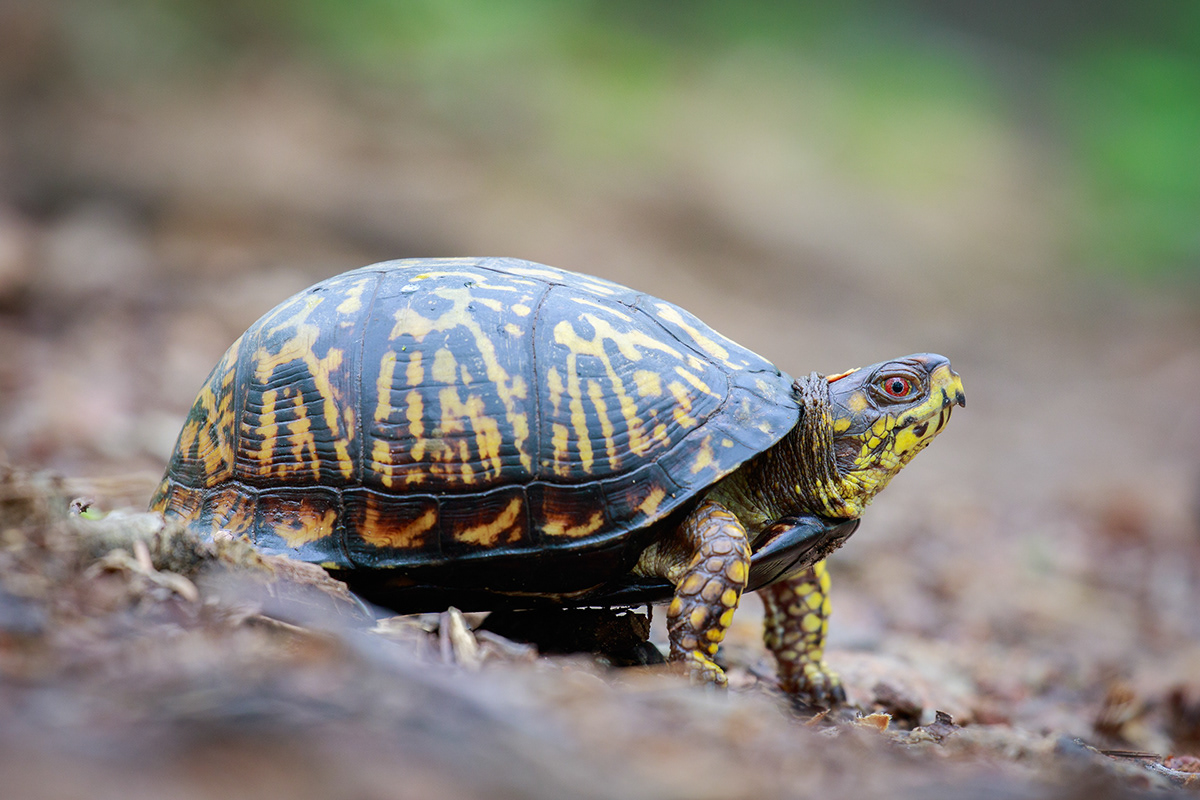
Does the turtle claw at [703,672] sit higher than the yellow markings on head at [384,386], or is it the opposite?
the yellow markings on head at [384,386]

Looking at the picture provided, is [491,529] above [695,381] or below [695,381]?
below

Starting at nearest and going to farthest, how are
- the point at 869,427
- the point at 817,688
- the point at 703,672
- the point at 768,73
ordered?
the point at 703,672 → the point at 869,427 → the point at 817,688 → the point at 768,73

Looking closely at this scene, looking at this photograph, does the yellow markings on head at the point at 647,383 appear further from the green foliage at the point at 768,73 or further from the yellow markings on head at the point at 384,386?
the green foliage at the point at 768,73

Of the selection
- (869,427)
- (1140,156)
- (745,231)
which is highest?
(1140,156)

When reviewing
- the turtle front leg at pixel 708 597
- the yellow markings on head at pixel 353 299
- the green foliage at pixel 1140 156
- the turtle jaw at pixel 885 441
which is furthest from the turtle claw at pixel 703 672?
the green foliage at pixel 1140 156

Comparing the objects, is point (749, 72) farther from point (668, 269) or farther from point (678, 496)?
point (678, 496)

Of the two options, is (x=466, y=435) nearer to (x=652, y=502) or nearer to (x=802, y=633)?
(x=652, y=502)

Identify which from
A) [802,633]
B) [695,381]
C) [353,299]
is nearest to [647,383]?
[695,381]
